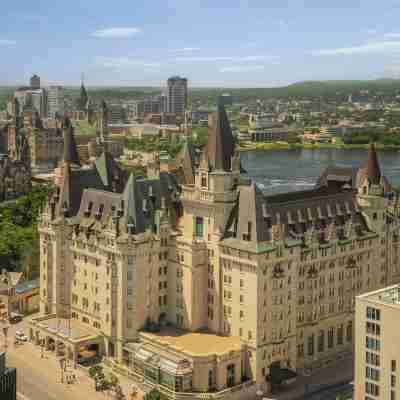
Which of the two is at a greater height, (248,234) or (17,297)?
(248,234)

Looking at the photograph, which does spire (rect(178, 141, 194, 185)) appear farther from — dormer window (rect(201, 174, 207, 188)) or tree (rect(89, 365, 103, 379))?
tree (rect(89, 365, 103, 379))

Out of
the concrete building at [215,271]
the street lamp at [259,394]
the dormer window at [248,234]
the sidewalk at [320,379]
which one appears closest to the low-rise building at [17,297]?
the concrete building at [215,271]

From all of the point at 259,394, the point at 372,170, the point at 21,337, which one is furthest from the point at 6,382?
the point at 372,170

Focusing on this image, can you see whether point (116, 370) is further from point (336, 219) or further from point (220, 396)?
point (336, 219)

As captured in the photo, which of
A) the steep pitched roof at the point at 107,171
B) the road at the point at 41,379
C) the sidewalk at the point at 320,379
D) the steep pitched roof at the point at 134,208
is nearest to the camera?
the road at the point at 41,379

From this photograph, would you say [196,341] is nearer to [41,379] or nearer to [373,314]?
[41,379]

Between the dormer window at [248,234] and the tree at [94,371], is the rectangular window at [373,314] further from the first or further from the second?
the tree at [94,371]
